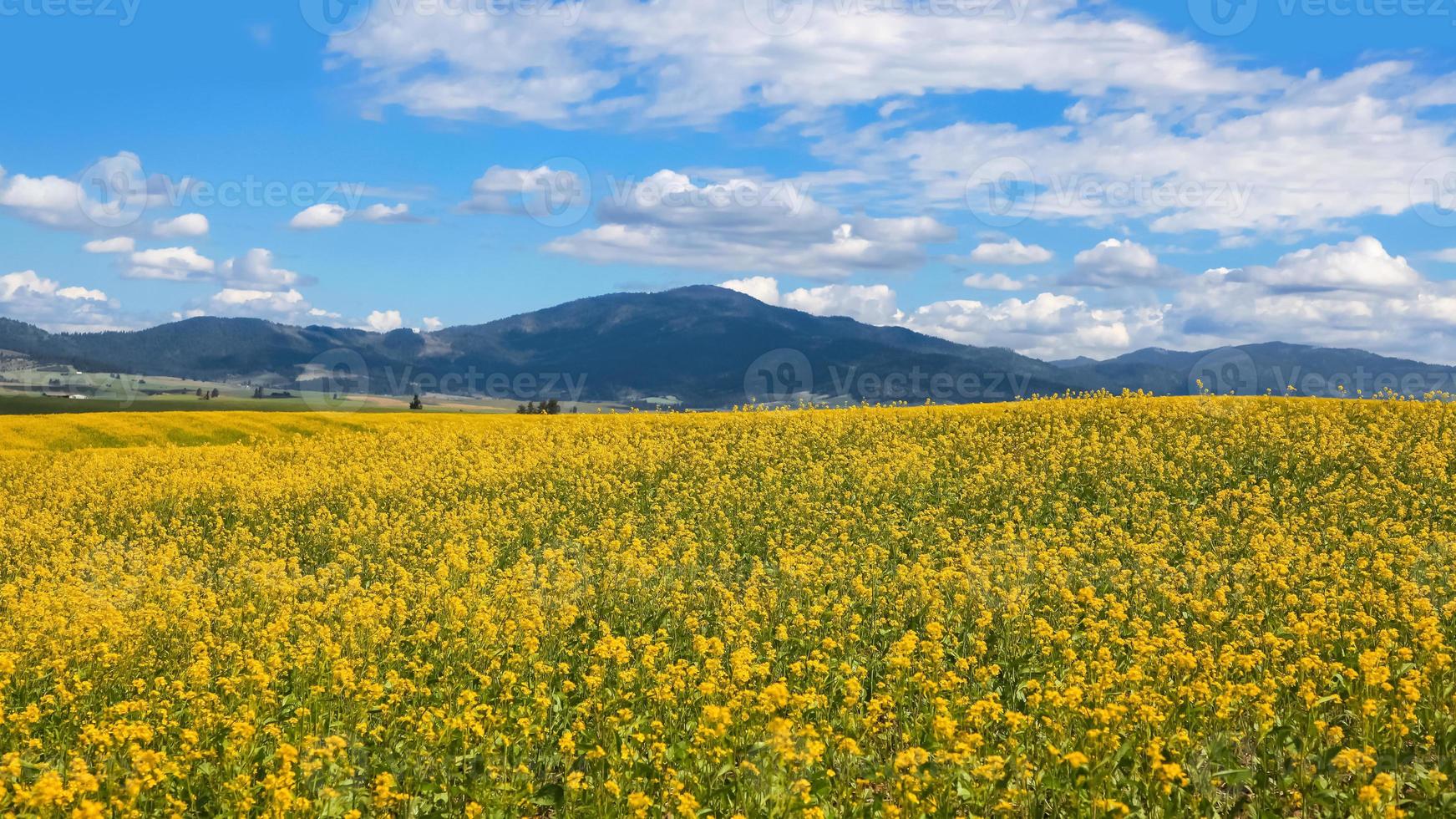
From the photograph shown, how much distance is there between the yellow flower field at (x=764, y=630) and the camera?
8688mm

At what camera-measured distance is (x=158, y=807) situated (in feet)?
29.0

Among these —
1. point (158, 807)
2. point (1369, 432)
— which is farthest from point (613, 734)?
point (1369, 432)

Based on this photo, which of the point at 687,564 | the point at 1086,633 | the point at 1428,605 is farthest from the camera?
the point at 687,564

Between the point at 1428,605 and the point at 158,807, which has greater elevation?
the point at 1428,605

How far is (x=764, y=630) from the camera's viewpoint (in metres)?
13.6

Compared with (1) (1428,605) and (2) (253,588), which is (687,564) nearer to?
(2) (253,588)

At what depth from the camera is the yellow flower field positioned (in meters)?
8.69

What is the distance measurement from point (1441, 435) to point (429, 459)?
30.0 metres

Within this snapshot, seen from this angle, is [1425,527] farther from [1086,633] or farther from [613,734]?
[613,734]

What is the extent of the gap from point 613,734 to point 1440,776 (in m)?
7.55

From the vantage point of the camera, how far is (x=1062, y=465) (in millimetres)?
25391

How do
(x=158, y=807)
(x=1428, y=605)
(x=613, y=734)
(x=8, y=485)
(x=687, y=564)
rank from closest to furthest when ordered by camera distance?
(x=158, y=807) → (x=613, y=734) → (x=1428, y=605) → (x=687, y=564) → (x=8, y=485)

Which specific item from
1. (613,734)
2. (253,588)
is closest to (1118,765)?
(613,734)

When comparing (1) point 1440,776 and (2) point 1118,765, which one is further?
(2) point 1118,765
